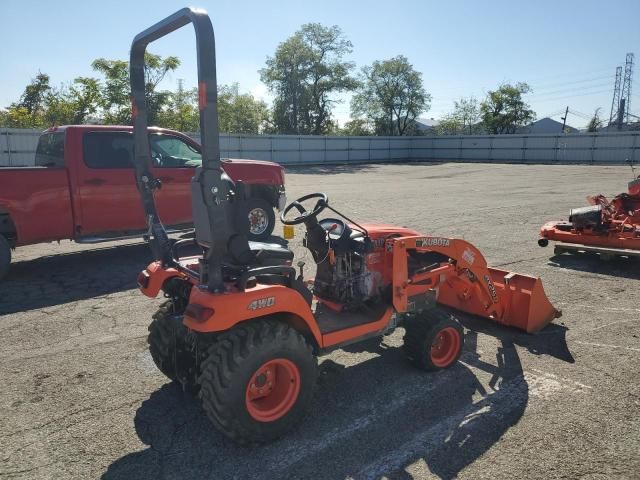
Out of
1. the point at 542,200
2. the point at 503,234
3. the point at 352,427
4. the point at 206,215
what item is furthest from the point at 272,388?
the point at 542,200

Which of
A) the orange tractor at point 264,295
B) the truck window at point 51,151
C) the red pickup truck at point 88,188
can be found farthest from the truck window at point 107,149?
the orange tractor at point 264,295

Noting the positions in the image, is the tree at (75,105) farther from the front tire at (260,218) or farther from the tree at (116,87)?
the front tire at (260,218)

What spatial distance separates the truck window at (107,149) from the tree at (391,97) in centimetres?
4933

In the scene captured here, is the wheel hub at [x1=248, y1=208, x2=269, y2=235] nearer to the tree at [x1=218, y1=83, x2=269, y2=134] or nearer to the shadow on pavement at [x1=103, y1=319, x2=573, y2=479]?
the shadow on pavement at [x1=103, y1=319, x2=573, y2=479]

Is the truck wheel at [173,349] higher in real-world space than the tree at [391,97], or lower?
lower

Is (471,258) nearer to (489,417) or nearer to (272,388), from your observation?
(489,417)

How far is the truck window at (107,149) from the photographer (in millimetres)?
7582

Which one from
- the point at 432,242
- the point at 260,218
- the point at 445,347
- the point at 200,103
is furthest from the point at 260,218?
the point at 200,103

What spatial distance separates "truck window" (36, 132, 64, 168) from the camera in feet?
24.9

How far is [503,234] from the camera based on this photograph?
33.0 ft

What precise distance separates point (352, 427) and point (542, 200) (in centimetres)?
1392

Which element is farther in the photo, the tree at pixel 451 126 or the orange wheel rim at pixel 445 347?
the tree at pixel 451 126

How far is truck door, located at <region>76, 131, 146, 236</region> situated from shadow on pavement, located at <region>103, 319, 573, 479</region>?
14.8 feet

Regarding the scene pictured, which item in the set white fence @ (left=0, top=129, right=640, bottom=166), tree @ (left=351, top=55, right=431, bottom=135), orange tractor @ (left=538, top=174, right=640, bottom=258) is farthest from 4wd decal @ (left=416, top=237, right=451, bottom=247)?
tree @ (left=351, top=55, right=431, bottom=135)
